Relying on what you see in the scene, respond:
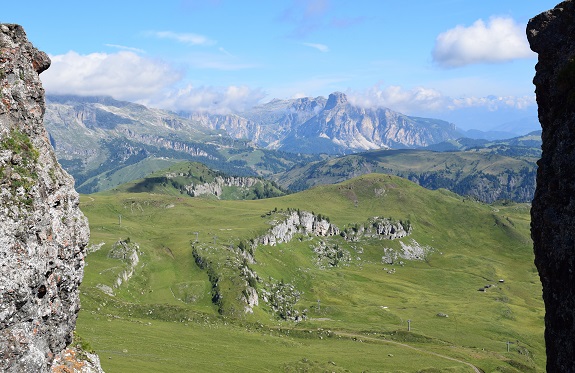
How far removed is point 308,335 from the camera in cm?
15375

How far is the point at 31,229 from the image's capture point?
3597 centimetres

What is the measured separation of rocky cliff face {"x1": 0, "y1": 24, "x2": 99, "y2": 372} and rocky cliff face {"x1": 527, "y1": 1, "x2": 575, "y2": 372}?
39858 millimetres

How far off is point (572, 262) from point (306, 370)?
82548 millimetres

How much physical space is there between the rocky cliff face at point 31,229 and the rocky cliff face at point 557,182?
131 ft

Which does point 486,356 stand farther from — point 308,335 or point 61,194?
point 61,194

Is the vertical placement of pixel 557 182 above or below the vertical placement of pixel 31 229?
above

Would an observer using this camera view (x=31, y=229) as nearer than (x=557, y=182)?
Yes

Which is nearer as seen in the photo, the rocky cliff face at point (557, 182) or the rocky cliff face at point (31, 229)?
the rocky cliff face at point (31, 229)

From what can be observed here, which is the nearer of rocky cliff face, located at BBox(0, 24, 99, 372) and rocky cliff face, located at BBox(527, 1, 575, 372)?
rocky cliff face, located at BBox(0, 24, 99, 372)

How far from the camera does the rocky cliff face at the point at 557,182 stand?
118 feet

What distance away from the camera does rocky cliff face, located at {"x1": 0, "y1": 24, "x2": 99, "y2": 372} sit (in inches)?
1328

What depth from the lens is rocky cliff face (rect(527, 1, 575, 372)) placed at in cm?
3594

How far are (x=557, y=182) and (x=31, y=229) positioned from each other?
1641 inches

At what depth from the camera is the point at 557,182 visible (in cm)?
3872
